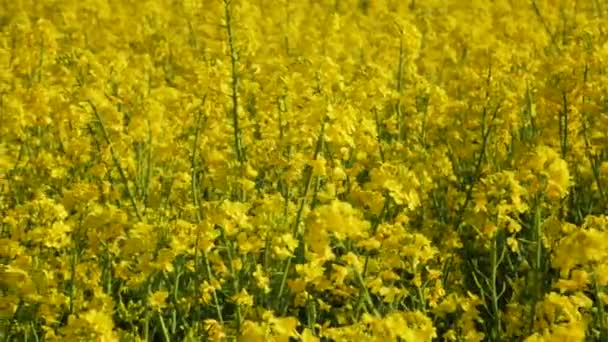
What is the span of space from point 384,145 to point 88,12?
464cm

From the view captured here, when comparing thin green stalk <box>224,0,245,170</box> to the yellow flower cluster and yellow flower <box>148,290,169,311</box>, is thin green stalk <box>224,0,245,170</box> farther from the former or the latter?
yellow flower <box>148,290,169,311</box>

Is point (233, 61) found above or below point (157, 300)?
above

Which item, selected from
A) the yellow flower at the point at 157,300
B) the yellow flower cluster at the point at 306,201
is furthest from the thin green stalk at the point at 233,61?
the yellow flower at the point at 157,300

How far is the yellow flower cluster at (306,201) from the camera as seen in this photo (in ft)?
9.83

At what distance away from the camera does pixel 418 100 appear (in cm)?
501

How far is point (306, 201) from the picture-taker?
3.42m

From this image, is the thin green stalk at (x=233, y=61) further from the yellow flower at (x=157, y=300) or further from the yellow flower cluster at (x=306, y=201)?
the yellow flower at (x=157, y=300)

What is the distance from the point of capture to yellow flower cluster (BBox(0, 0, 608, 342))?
2996mm

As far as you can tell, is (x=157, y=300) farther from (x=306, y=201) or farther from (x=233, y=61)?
(x=233, y=61)

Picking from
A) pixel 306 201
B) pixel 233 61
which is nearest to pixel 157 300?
pixel 306 201

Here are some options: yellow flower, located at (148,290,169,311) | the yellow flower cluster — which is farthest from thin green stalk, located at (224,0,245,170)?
yellow flower, located at (148,290,169,311)

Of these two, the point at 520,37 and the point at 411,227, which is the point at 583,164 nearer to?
the point at 411,227

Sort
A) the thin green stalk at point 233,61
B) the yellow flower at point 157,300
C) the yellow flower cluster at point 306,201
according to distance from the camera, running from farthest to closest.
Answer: the thin green stalk at point 233,61 → the yellow flower at point 157,300 → the yellow flower cluster at point 306,201

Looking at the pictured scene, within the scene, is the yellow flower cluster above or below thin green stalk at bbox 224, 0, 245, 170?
below
